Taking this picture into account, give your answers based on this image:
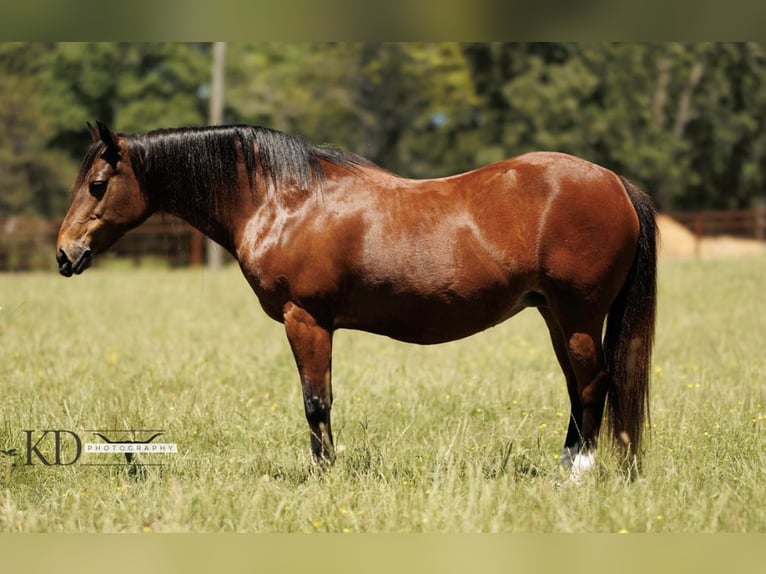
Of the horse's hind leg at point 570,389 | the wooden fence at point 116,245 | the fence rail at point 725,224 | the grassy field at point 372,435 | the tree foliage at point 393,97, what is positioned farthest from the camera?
the tree foliage at point 393,97

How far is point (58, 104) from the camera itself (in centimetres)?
2866

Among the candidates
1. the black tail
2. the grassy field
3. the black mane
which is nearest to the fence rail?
the grassy field

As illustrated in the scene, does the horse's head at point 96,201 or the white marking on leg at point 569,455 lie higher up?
the horse's head at point 96,201

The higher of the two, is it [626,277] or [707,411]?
[626,277]

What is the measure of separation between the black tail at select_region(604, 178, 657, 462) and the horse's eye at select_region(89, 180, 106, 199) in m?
3.11

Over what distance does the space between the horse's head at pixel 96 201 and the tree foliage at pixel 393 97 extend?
22253mm

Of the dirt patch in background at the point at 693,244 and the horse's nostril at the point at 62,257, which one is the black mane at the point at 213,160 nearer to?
the horse's nostril at the point at 62,257

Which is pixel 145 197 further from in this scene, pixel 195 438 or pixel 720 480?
pixel 720 480

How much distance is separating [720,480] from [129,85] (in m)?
28.0

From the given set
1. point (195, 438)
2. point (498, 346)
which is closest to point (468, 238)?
point (195, 438)

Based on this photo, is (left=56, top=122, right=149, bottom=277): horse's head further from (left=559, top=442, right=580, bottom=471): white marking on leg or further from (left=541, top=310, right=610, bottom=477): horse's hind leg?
(left=559, top=442, right=580, bottom=471): white marking on leg

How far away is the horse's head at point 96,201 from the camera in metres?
4.40

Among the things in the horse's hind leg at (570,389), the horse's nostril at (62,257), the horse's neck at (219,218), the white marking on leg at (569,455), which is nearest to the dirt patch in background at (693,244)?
the horse's hind leg at (570,389)

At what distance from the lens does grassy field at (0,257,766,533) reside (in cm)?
379
